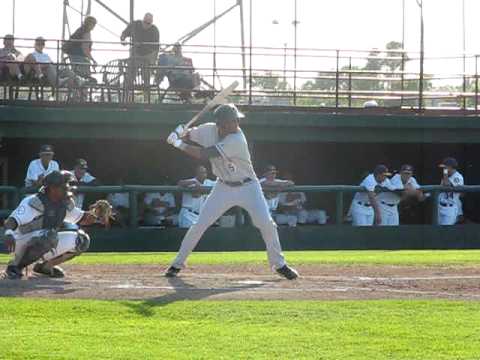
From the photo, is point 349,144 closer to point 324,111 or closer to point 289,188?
point 324,111

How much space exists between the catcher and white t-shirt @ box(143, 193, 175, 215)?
25.5 feet

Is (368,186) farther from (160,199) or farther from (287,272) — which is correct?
(287,272)

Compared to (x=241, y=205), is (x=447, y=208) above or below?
below

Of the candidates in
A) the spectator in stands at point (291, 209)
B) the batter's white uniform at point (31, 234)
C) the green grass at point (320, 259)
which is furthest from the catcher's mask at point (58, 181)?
the spectator in stands at point (291, 209)

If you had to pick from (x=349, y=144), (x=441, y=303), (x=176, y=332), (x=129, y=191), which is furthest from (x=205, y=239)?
(x=176, y=332)

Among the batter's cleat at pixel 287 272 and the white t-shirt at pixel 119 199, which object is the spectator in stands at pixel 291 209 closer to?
the white t-shirt at pixel 119 199

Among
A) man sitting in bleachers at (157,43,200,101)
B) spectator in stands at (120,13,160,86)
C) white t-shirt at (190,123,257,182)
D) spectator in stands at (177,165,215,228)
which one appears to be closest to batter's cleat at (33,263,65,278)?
white t-shirt at (190,123,257,182)

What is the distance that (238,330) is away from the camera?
7.79m

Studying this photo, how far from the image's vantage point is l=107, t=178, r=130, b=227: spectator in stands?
60.2 ft

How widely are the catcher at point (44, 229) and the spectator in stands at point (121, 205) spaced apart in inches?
278

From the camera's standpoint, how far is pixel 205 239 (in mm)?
18109

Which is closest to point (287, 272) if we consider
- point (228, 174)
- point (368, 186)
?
point (228, 174)

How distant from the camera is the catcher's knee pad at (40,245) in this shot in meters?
10.7

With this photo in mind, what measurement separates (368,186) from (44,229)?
8.89 m
